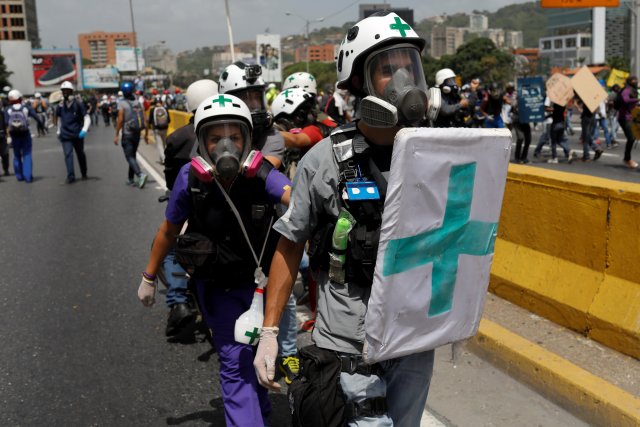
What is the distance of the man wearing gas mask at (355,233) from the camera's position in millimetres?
2492

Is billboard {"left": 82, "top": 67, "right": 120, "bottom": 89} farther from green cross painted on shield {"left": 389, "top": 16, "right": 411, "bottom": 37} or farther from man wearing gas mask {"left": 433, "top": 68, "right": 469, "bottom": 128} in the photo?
green cross painted on shield {"left": 389, "top": 16, "right": 411, "bottom": 37}

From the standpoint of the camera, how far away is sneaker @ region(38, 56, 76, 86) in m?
109

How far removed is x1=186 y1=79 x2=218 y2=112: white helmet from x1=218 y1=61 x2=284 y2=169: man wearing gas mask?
0.96 feet

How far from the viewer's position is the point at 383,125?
2.49m

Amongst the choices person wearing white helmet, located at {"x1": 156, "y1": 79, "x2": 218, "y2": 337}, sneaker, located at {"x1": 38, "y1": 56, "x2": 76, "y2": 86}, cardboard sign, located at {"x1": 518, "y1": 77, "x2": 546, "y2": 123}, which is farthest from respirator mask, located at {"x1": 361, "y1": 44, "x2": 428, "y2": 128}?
sneaker, located at {"x1": 38, "y1": 56, "x2": 76, "y2": 86}

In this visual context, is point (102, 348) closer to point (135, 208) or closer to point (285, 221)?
point (285, 221)

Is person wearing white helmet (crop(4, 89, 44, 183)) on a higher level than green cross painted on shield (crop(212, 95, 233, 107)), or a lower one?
lower

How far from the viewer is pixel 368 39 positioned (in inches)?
101

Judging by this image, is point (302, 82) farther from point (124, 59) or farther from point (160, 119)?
point (124, 59)

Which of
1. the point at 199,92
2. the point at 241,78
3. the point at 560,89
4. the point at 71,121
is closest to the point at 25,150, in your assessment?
the point at 71,121

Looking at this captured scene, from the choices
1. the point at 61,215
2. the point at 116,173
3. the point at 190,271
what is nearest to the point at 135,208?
the point at 61,215

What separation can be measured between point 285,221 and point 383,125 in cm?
49

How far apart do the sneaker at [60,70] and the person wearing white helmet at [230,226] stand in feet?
371

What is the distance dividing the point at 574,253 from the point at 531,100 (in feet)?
39.7
